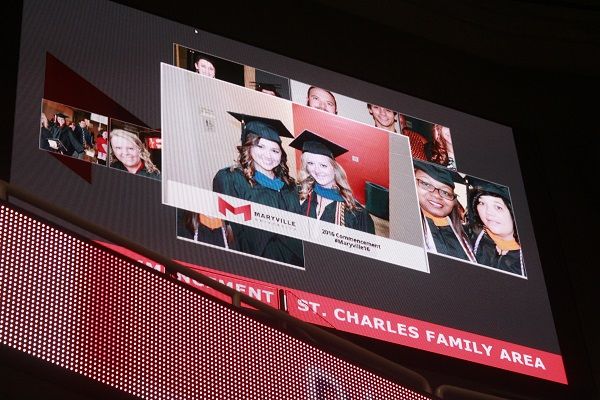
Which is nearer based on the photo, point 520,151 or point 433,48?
point 520,151

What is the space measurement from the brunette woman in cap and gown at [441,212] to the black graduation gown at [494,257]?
0.07m

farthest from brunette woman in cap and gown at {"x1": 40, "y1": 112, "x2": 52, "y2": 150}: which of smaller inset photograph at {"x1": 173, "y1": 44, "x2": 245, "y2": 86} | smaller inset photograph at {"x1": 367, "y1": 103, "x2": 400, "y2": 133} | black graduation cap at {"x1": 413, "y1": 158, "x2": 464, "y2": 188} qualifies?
black graduation cap at {"x1": 413, "y1": 158, "x2": 464, "y2": 188}

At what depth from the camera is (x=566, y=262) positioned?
19.1 ft

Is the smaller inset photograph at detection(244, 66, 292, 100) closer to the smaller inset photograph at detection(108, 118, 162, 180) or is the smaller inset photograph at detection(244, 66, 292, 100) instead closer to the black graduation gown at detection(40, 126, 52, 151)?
the smaller inset photograph at detection(108, 118, 162, 180)

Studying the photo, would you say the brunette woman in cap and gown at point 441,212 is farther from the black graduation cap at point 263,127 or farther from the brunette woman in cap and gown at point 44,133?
the brunette woman in cap and gown at point 44,133

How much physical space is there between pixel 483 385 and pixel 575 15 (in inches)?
135

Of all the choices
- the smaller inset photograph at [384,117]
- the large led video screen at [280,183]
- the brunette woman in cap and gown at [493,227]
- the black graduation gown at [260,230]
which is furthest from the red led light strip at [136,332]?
the smaller inset photograph at [384,117]

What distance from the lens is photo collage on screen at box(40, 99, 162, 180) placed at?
4293 millimetres

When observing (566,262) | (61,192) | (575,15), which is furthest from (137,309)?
(575,15)

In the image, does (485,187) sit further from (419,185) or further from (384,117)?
(384,117)

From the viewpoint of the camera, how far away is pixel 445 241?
A: 5.13 metres

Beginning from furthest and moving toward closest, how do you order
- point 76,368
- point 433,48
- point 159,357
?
point 433,48, point 159,357, point 76,368

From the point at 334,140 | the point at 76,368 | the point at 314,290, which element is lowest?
the point at 76,368

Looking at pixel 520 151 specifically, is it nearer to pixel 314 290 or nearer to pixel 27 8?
pixel 314 290
